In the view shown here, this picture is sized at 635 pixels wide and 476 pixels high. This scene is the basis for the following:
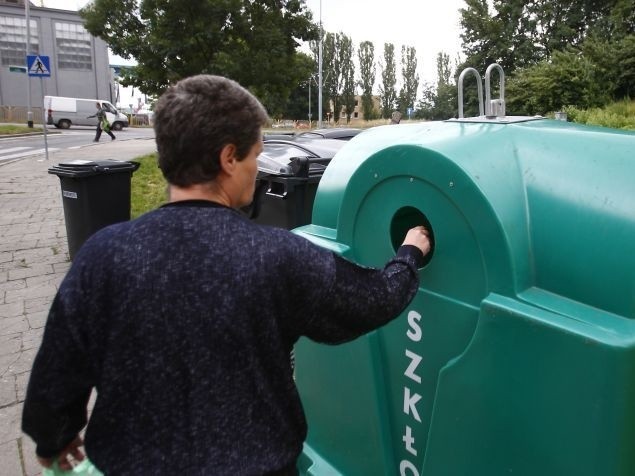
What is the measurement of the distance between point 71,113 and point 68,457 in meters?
37.7

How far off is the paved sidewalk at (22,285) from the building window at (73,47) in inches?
1520

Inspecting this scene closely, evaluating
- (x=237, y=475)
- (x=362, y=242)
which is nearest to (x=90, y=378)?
(x=237, y=475)

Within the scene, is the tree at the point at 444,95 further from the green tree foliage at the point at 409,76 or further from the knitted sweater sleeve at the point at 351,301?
the knitted sweater sleeve at the point at 351,301

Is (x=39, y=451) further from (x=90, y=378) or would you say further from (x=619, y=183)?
(x=619, y=183)

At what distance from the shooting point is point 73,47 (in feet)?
146

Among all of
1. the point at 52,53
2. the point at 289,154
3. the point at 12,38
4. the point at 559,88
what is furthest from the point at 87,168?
the point at 12,38

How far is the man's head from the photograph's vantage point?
1139 mm

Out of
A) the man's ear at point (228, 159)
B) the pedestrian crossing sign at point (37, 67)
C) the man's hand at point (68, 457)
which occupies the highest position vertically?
the pedestrian crossing sign at point (37, 67)

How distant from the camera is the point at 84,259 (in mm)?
1138

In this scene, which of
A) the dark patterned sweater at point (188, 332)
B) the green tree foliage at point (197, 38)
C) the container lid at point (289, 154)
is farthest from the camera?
the green tree foliage at point (197, 38)

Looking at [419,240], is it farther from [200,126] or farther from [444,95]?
[444,95]

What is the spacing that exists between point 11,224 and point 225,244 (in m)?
7.54

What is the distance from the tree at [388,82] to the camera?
64312mm

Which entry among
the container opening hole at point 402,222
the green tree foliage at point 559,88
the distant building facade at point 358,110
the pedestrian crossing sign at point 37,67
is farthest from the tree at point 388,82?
the container opening hole at point 402,222
